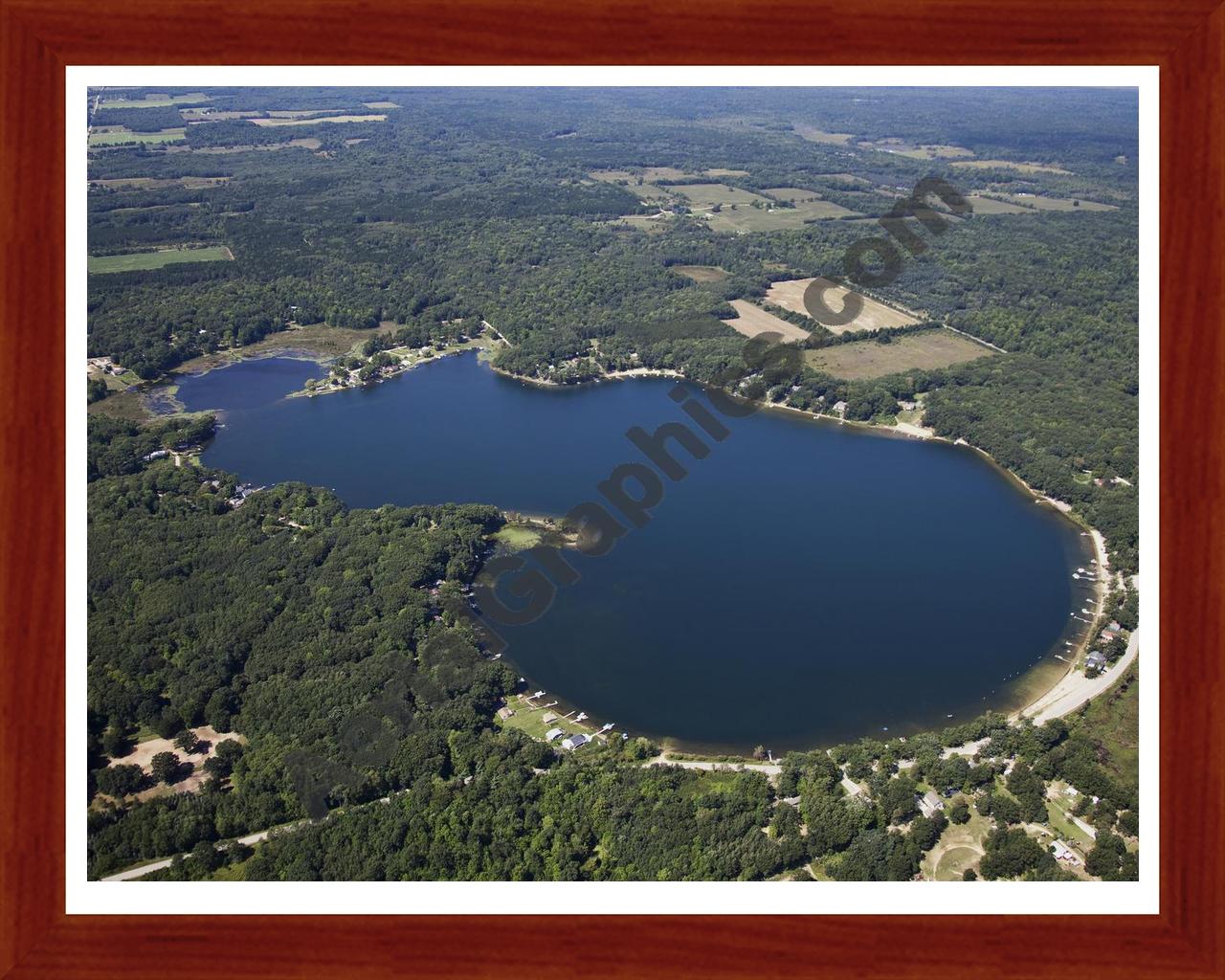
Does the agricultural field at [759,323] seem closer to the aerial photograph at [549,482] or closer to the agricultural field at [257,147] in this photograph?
the aerial photograph at [549,482]

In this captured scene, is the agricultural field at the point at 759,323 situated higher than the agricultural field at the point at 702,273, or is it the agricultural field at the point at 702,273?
the agricultural field at the point at 702,273

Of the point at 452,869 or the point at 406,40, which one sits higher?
the point at 406,40

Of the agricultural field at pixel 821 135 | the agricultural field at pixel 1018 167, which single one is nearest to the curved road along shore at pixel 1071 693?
the agricultural field at pixel 1018 167

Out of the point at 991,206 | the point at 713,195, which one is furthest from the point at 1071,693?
the point at 713,195

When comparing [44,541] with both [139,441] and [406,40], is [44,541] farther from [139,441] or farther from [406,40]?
[139,441]

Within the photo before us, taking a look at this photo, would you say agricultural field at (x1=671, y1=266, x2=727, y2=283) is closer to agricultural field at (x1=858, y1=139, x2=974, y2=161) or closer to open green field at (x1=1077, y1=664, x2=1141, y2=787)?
agricultural field at (x1=858, y1=139, x2=974, y2=161)

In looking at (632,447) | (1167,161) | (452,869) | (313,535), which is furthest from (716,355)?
(1167,161)

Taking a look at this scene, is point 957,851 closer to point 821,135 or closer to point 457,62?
point 457,62
